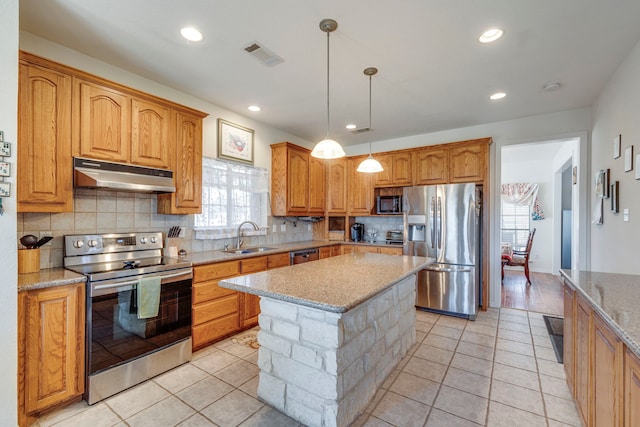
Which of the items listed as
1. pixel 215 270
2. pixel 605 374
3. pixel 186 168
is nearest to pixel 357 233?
pixel 215 270

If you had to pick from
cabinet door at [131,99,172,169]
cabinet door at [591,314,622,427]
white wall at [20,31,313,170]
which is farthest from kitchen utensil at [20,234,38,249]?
cabinet door at [591,314,622,427]

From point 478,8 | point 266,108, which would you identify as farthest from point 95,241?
point 478,8

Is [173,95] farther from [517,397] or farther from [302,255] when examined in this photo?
[517,397]

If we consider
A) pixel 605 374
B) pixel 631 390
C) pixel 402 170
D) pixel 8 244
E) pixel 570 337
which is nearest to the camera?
pixel 631 390

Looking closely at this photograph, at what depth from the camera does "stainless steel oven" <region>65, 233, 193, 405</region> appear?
2.01m

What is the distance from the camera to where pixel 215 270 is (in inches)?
111

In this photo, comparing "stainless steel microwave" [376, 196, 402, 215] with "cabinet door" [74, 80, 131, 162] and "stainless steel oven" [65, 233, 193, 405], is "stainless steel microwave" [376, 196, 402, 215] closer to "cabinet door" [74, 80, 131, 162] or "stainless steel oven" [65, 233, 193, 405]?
"stainless steel oven" [65, 233, 193, 405]

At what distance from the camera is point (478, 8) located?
1858 millimetres

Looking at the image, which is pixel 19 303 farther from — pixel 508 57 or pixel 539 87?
pixel 539 87

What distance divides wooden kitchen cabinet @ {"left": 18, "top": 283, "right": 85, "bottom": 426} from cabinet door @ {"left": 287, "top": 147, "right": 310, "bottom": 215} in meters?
2.68

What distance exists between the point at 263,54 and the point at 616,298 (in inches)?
110

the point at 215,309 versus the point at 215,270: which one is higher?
the point at 215,270

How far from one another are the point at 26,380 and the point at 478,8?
3669 mm

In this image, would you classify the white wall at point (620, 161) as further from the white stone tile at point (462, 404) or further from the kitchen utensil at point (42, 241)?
the kitchen utensil at point (42, 241)
